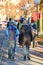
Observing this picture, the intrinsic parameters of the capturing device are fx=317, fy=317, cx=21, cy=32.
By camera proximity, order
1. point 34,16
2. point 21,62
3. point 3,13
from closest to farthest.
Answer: point 21,62, point 34,16, point 3,13

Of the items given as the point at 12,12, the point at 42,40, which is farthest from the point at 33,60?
the point at 12,12

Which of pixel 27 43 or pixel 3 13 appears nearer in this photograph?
pixel 27 43

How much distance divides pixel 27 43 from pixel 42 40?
28.1 ft

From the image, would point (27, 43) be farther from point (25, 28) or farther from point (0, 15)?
point (0, 15)

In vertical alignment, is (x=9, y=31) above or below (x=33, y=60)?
above

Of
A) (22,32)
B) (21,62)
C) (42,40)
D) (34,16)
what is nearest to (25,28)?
(22,32)

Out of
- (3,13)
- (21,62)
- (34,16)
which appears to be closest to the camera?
(21,62)

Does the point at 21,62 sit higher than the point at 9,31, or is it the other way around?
the point at 9,31

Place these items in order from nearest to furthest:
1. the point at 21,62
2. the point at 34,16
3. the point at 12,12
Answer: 1. the point at 21,62
2. the point at 34,16
3. the point at 12,12

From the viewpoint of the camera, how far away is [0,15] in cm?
9294

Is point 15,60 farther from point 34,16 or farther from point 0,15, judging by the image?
point 0,15

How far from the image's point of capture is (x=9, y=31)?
12.8 m

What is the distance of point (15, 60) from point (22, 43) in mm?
867

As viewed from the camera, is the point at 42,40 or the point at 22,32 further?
the point at 42,40
